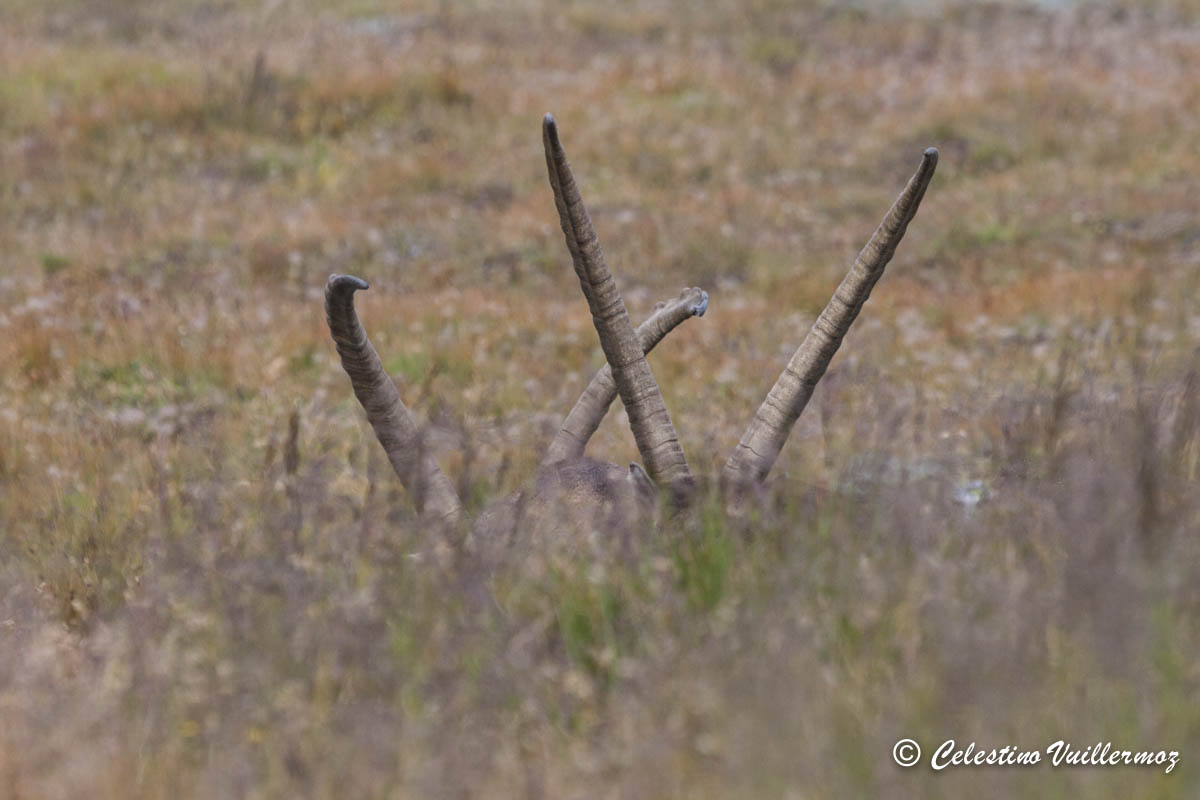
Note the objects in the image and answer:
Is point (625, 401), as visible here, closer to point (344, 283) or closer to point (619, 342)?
point (619, 342)

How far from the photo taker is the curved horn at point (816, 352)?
3643mm

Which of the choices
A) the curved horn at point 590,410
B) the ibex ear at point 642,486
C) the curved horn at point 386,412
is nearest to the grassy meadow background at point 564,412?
the curved horn at point 386,412

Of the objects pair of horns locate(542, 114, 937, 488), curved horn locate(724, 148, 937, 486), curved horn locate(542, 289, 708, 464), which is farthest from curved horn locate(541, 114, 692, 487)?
curved horn locate(542, 289, 708, 464)

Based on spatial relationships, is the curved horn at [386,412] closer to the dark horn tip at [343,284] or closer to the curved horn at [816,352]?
the dark horn tip at [343,284]

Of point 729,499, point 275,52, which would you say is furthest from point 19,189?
point 729,499

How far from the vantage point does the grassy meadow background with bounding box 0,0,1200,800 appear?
96.9 inches

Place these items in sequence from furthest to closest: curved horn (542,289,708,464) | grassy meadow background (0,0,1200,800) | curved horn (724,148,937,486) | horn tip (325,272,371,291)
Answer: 1. curved horn (542,289,708,464)
2. curved horn (724,148,937,486)
3. horn tip (325,272,371,291)
4. grassy meadow background (0,0,1200,800)

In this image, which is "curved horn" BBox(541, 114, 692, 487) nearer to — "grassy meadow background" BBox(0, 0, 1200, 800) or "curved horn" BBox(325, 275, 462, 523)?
"grassy meadow background" BBox(0, 0, 1200, 800)

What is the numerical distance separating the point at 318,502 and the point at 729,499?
1.19m

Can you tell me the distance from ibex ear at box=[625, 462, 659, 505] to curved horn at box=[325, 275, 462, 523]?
544 mm

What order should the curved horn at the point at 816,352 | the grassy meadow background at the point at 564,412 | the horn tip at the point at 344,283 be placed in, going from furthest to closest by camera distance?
the curved horn at the point at 816,352 < the horn tip at the point at 344,283 < the grassy meadow background at the point at 564,412

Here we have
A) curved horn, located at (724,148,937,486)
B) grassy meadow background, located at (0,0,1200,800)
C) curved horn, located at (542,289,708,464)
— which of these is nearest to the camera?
grassy meadow background, located at (0,0,1200,800)

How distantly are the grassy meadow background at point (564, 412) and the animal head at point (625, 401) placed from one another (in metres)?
0.15

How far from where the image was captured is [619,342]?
3.70 metres
